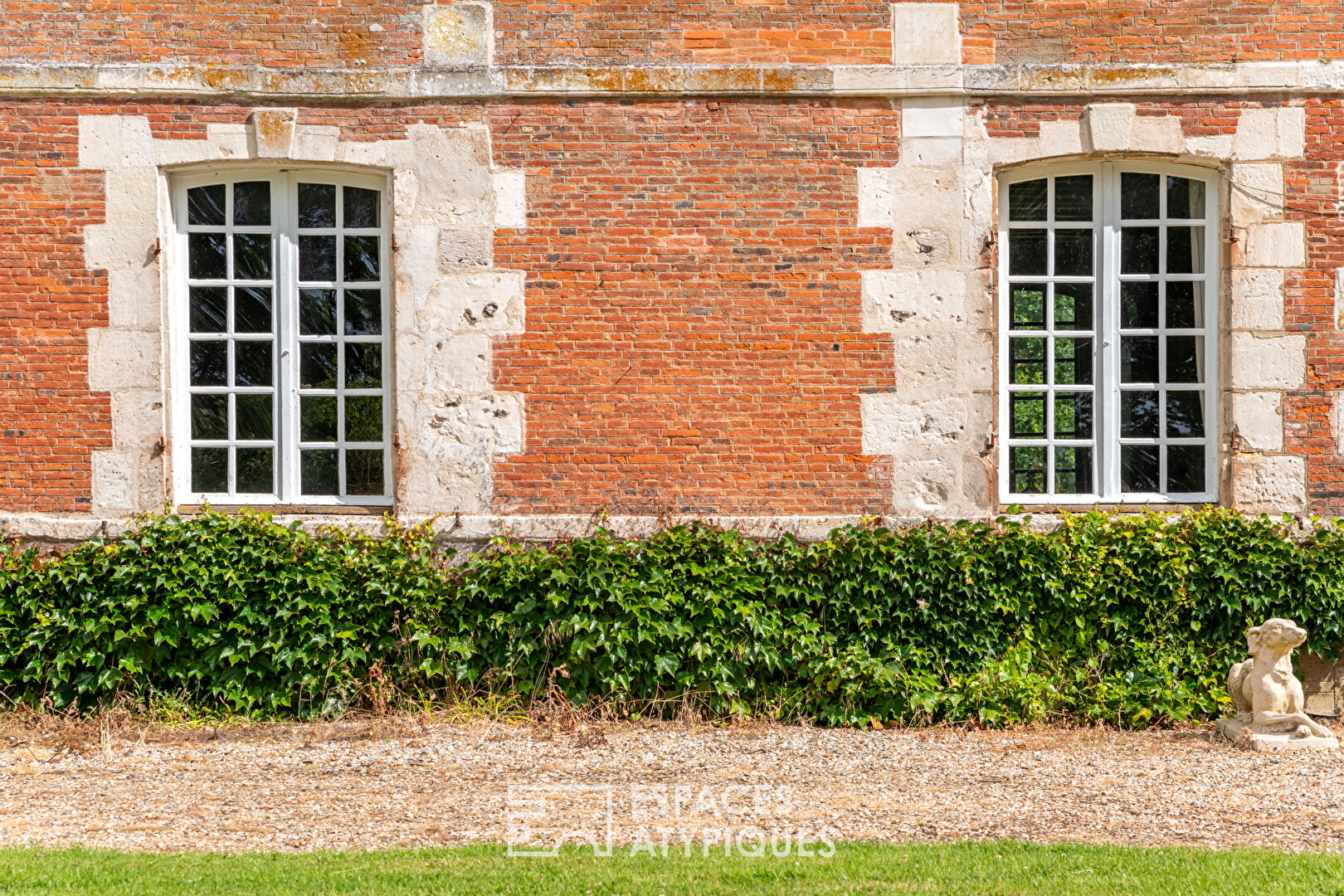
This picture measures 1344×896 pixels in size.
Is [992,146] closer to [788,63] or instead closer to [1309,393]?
[788,63]

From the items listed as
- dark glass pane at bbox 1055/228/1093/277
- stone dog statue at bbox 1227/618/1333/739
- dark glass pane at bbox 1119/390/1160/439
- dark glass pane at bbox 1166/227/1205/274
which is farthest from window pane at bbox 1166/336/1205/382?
stone dog statue at bbox 1227/618/1333/739

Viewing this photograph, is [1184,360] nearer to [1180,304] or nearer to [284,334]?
[1180,304]

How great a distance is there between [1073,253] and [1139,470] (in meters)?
1.50

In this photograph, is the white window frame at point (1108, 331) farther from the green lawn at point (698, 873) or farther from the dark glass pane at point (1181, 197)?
the green lawn at point (698, 873)

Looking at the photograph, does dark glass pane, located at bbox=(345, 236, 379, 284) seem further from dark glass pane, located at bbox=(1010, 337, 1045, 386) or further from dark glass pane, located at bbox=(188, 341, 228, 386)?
dark glass pane, located at bbox=(1010, 337, 1045, 386)

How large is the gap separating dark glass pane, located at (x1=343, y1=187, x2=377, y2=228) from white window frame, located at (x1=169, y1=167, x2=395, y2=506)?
0.06 metres

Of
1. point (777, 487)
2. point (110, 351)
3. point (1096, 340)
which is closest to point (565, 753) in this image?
point (777, 487)

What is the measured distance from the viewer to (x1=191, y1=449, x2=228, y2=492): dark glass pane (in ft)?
22.6

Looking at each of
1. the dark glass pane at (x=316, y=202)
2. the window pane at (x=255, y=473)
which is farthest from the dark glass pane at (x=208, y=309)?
the window pane at (x=255, y=473)

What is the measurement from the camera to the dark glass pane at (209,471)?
6.89 meters

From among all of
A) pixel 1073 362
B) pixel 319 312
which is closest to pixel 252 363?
pixel 319 312

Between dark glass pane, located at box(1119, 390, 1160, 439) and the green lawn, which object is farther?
dark glass pane, located at box(1119, 390, 1160, 439)

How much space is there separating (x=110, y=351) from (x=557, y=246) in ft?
9.38

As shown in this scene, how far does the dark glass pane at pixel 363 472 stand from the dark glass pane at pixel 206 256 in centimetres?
146
